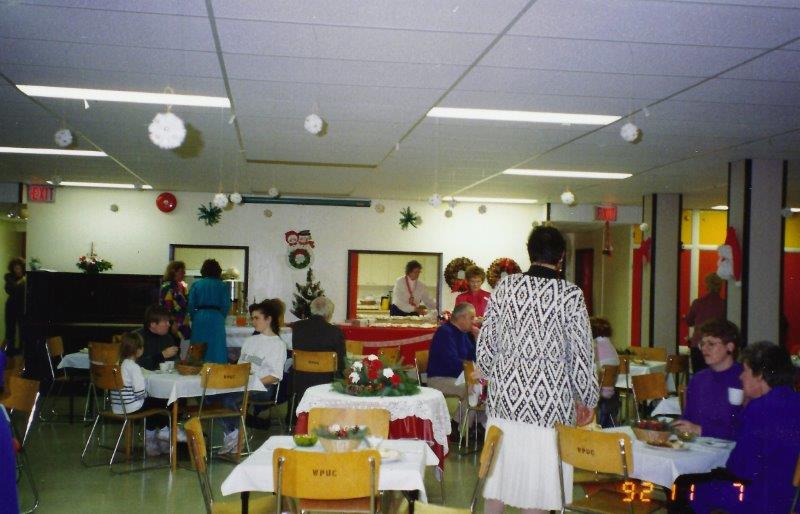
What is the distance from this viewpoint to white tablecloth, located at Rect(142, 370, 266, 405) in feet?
22.8

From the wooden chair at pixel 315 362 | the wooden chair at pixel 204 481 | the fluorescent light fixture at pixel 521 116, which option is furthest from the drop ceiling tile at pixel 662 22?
the wooden chair at pixel 315 362

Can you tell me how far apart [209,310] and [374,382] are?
15.1ft

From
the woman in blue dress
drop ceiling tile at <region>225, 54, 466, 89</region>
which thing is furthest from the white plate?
the woman in blue dress

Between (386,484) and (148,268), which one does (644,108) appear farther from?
(148,268)

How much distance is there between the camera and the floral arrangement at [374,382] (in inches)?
232

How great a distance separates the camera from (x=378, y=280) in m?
16.8

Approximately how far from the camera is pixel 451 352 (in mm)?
8219

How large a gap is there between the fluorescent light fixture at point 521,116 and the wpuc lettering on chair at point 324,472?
419cm

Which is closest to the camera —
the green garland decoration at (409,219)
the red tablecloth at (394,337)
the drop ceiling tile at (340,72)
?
the drop ceiling tile at (340,72)

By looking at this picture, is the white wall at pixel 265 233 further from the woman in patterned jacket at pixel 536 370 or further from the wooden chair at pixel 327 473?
the wooden chair at pixel 327 473

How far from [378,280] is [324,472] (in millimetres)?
13327

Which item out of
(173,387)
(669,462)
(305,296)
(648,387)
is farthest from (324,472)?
(305,296)

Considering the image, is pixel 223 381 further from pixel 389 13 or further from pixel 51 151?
pixel 51 151

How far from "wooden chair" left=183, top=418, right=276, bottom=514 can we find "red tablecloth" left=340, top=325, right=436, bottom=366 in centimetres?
725
